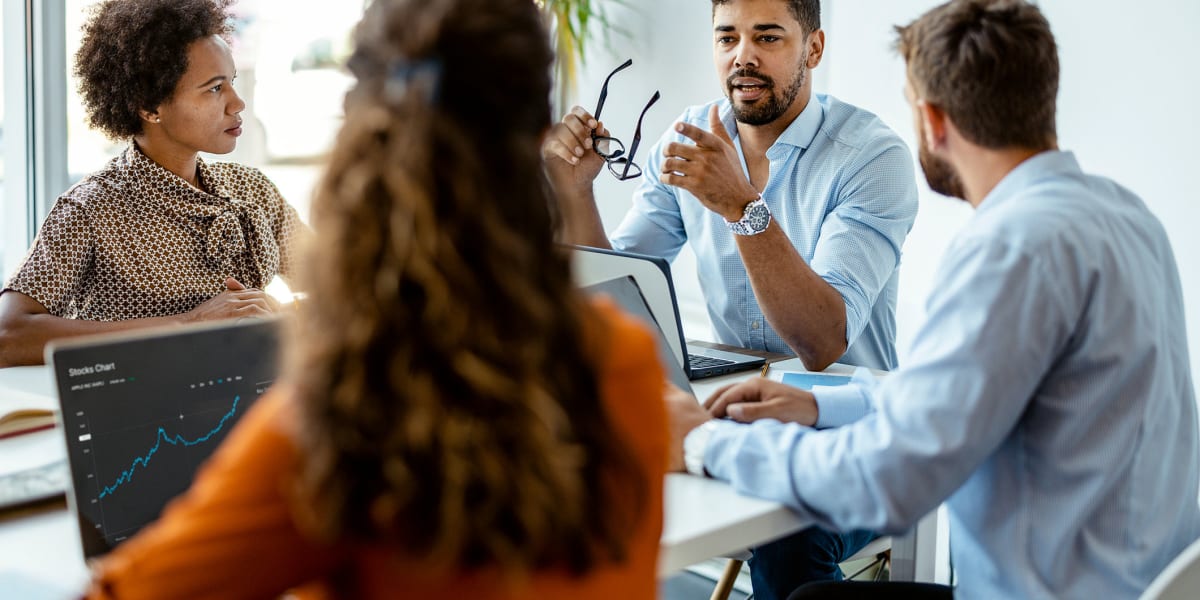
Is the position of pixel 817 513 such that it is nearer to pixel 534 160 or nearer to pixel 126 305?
pixel 534 160

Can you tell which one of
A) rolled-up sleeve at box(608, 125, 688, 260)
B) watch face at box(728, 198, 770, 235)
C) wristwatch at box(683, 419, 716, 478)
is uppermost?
watch face at box(728, 198, 770, 235)

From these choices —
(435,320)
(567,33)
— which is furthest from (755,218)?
(567,33)

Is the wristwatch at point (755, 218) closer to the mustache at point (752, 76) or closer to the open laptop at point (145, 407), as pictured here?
the mustache at point (752, 76)

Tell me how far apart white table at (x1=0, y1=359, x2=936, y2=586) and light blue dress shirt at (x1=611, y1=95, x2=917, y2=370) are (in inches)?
33.1

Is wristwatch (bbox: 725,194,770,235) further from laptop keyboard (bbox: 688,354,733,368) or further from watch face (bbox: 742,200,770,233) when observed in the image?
laptop keyboard (bbox: 688,354,733,368)

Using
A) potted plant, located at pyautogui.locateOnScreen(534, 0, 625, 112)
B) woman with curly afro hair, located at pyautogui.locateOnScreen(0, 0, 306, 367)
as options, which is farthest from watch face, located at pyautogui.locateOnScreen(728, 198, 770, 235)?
potted plant, located at pyautogui.locateOnScreen(534, 0, 625, 112)

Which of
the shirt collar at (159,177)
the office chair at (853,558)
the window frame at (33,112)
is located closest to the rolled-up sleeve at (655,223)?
the office chair at (853,558)

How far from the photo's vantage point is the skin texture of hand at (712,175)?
1950 millimetres

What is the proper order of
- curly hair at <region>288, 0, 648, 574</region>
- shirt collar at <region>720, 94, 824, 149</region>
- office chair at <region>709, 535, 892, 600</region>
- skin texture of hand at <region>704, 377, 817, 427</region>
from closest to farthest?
curly hair at <region>288, 0, 648, 574</region> → skin texture of hand at <region>704, 377, 817, 427</region> → office chair at <region>709, 535, 892, 600</region> → shirt collar at <region>720, 94, 824, 149</region>

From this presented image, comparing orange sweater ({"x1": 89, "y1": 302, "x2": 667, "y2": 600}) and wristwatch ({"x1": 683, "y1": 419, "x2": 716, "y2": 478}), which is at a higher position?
orange sweater ({"x1": 89, "y1": 302, "x2": 667, "y2": 600})

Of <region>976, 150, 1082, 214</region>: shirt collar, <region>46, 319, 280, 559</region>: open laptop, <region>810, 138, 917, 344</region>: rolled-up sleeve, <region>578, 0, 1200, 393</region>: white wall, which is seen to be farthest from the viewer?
<region>578, 0, 1200, 393</region>: white wall

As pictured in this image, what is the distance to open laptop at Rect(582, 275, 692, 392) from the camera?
162 cm

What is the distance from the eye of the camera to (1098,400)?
3.81 ft

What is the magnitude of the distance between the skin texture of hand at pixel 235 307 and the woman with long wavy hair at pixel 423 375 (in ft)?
4.14
